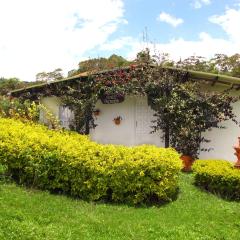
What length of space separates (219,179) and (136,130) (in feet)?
20.2

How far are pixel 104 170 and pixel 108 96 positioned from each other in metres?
7.29

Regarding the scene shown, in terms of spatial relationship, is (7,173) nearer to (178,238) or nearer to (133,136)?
(178,238)

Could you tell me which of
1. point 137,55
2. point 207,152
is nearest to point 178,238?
point 207,152

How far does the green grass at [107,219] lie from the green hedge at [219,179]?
1.72 feet

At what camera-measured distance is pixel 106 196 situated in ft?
31.1

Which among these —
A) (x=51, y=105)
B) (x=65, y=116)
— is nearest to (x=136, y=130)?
(x=65, y=116)

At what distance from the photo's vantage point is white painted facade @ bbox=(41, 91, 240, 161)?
1543cm

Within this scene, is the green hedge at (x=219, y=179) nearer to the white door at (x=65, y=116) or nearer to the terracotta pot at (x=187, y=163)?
the terracotta pot at (x=187, y=163)

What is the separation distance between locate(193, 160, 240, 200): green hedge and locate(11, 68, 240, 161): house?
4.27 m

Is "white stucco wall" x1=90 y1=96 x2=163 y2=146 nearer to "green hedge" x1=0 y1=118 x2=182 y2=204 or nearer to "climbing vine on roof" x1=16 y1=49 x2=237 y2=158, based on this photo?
"climbing vine on roof" x1=16 y1=49 x2=237 y2=158

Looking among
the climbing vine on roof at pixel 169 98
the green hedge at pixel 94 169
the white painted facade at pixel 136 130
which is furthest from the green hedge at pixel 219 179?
the white painted facade at pixel 136 130

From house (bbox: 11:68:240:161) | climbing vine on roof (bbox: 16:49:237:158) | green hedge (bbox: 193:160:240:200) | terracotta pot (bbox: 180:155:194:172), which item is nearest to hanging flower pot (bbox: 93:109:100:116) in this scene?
house (bbox: 11:68:240:161)

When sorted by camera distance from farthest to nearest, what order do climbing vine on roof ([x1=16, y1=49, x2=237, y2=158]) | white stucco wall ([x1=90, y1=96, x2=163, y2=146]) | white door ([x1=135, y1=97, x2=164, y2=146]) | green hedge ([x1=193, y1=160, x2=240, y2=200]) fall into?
white stucco wall ([x1=90, y1=96, x2=163, y2=146]) < white door ([x1=135, y1=97, x2=164, y2=146]) < climbing vine on roof ([x1=16, y1=49, x2=237, y2=158]) < green hedge ([x1=193, y1=160, x2=240, y2=200])

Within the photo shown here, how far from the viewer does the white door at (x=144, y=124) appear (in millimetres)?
15953
